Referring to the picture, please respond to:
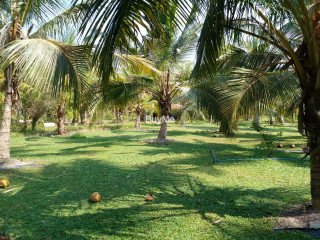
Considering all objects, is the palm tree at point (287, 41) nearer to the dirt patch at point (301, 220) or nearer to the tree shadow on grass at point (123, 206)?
the dirt patch at point (301, 220)

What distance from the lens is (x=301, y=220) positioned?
377 centimetres

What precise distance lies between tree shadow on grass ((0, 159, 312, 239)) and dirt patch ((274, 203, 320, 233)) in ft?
0.57

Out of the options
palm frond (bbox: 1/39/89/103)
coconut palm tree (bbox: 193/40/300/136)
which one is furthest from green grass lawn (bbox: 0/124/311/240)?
palm frond (bbox: 1/39/89/103)

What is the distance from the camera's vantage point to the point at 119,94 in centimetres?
1113

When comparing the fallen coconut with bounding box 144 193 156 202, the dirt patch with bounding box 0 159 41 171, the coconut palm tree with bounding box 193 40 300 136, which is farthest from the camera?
the dirt patch with bounding box 0 159 41 171

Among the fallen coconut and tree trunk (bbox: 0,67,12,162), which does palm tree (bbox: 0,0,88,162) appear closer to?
tree trunk (bbox: 0,67,12,162)

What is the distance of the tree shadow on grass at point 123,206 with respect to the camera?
3.66m

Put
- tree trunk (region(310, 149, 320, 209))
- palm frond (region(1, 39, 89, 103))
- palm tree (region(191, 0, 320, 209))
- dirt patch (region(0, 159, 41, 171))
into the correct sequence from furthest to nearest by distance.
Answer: dirt patch (region(0, 159, 41, 171)) → palm frond (region(1, 39, 89, 103)) → tree trunk (region(310, 149, 320, 209)) → palm tree (region(191, 0, 320, 209))

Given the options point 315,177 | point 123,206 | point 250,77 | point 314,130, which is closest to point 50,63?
point 123,206

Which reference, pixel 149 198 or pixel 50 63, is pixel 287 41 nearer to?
pixel 149 198

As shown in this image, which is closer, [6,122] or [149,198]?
[149,198]

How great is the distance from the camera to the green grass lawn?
3.67m

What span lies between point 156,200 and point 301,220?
1.92 meters

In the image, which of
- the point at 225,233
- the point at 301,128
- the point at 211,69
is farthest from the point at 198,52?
the point at 225,233
